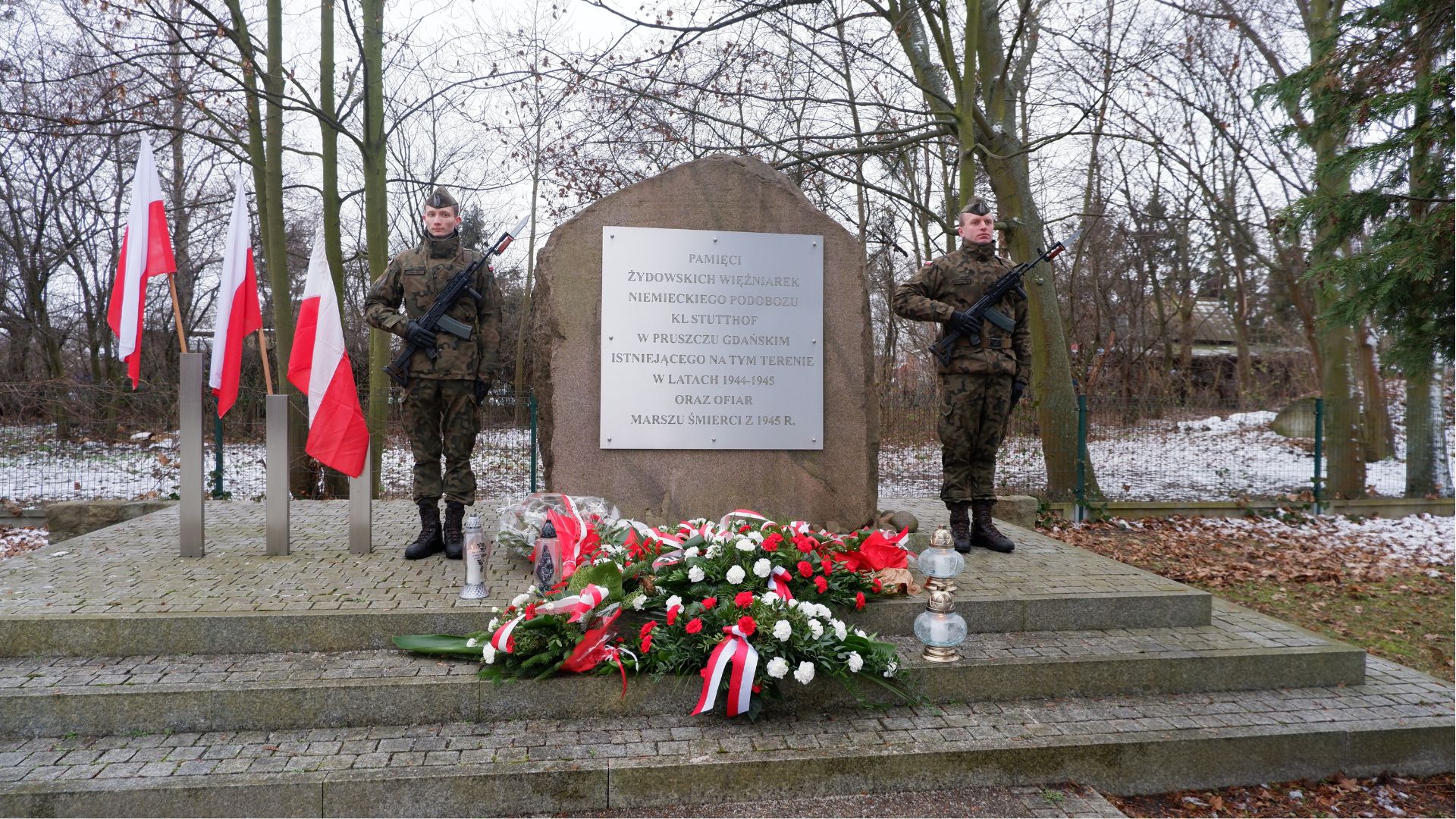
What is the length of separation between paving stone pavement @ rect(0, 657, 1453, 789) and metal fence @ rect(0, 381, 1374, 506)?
15.8ft

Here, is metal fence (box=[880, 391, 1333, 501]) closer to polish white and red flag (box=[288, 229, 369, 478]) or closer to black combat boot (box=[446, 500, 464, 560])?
black combat boot (box=[446, 500, 464, 560])

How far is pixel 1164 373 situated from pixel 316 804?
20.2m

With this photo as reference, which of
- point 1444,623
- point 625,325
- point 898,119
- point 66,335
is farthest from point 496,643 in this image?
point 66,335

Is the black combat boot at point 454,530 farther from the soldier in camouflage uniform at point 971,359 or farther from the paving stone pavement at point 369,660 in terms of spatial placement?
the soldier in camouflage uniform at point 971,359

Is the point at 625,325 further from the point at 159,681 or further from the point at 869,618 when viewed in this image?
the point at 159,681

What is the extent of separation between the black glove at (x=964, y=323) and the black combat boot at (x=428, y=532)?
3037mm

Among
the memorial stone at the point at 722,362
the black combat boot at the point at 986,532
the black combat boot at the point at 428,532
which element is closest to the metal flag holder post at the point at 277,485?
the black combat boot at the point at 428,532

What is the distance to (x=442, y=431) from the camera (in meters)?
4.54

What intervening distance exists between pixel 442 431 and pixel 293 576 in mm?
1027

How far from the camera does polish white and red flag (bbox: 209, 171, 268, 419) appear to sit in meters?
4.45

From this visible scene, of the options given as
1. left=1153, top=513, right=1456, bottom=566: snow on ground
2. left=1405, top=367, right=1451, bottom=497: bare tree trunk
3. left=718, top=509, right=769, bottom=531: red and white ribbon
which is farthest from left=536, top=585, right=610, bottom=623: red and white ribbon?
left=1405, top=367, right=1451, bottom=497: bare tree trunk

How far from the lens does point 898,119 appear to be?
30.1 feet

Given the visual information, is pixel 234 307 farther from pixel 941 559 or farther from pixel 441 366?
pixel 941 559

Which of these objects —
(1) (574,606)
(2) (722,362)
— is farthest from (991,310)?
(1) (574,606)
